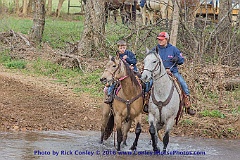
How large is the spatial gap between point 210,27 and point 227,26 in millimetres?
1033

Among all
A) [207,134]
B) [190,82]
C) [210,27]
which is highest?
[210,27]

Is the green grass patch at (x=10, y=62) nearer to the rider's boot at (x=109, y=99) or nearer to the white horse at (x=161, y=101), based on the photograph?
A: the rider's boot at (x=109, y=99)

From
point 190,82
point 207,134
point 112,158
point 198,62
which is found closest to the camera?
point 112,158

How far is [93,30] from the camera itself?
60.5ft

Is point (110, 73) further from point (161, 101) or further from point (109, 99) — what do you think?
point (161, 101)

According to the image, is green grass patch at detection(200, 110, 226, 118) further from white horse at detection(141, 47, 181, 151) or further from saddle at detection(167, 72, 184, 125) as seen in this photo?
white horse at detection(141, 47, 181, 151)

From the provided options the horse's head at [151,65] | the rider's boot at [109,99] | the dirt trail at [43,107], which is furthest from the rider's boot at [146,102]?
the dirt trail at [43,107]

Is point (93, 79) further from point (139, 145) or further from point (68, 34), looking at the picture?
point (68, 34)

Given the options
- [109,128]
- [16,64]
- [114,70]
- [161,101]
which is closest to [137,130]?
[161,101]

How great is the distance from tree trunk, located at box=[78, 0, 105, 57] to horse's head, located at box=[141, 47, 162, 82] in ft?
28.8

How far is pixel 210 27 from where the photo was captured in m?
18.3

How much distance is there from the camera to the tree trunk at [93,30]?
60.6 ft

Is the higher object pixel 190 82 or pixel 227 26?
pixel 227 26

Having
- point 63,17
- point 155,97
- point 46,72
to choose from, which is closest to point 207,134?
point 155,97
